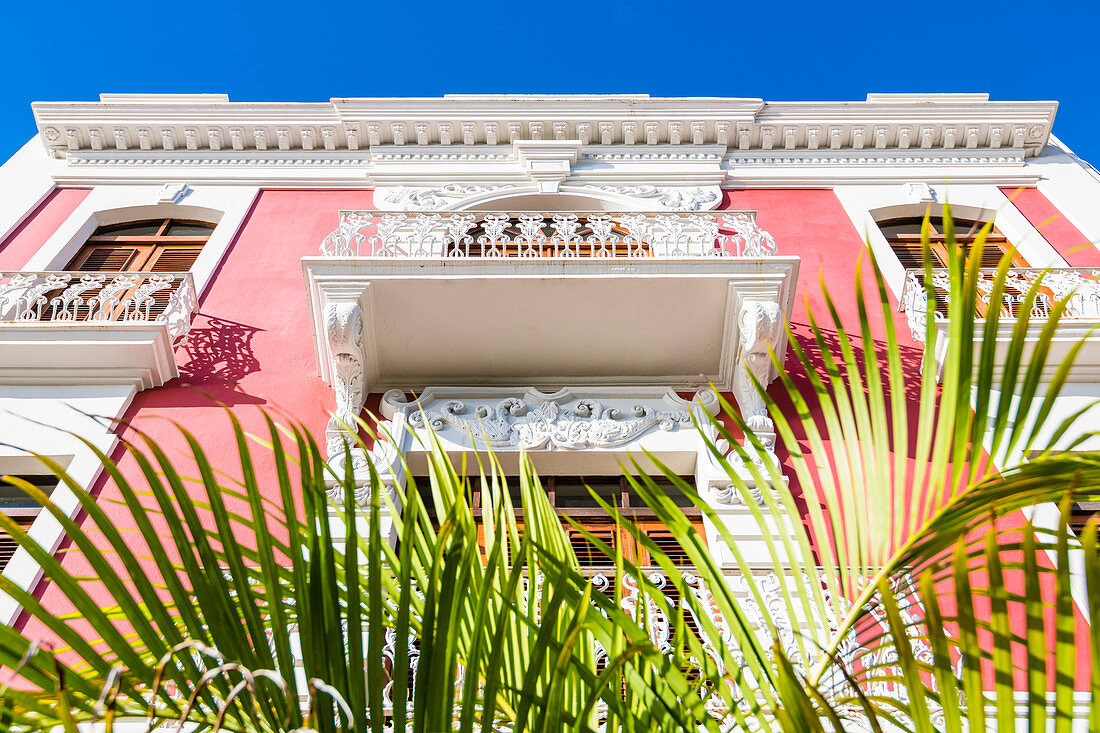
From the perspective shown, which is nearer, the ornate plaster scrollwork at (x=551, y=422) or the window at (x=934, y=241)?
the ornate plaster scrollwork at (x=551, y=422)

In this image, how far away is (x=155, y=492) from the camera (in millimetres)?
2148

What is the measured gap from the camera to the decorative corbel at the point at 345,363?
5953mm

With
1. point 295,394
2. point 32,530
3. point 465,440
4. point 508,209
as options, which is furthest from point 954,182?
point 32,530

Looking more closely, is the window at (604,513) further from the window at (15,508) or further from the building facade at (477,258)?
the window at (15,508)

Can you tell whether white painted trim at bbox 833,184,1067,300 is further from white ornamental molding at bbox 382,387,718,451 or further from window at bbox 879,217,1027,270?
white ornamental molding at bbox 382,387,718,451

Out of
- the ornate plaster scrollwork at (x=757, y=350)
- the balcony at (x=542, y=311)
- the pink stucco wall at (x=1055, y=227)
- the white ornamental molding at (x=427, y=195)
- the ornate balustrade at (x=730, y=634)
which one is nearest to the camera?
the ornate balustrade at (x=730, y=634)

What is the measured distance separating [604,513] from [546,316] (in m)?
1.50

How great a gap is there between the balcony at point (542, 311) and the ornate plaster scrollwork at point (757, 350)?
0.09 meters

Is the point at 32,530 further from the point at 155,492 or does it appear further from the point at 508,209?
the point at 508,209

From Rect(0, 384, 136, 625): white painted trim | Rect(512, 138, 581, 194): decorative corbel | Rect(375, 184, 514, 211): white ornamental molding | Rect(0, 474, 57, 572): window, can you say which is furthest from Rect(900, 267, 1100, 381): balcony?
Rect(0, 474, 57, 572): window

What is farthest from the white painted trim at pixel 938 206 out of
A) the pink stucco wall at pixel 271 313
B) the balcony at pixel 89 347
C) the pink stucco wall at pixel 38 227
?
the pink stucco wall at pixel 38 227

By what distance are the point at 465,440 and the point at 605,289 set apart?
1438 mm

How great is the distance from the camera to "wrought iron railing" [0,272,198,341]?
664 centimetres

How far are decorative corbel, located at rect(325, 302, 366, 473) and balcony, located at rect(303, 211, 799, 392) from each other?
0.01m
